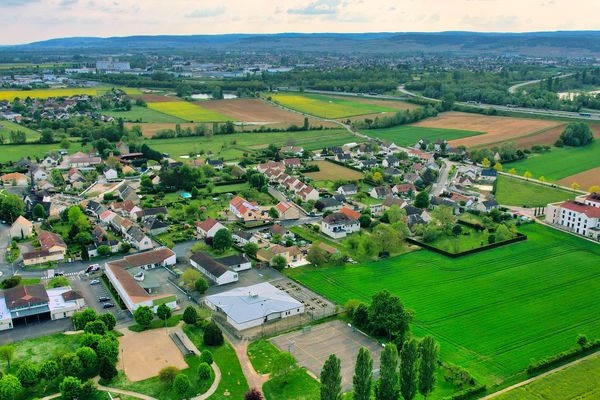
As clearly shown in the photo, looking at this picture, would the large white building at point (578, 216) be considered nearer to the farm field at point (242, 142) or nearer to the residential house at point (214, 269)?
the residential house at point (214, 269)

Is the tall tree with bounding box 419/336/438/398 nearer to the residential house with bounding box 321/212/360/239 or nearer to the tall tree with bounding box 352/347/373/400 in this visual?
the tall tree with bounding box 352/347/373/400

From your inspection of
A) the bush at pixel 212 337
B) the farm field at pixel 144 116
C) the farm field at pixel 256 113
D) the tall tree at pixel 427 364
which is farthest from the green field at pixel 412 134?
the tall tree at pixel 427 364

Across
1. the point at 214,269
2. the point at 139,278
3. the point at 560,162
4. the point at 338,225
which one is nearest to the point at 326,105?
the point at 560,162

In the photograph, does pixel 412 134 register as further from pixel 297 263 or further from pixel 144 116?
pixel 297 263

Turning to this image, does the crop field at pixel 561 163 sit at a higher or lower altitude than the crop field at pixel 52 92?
lower

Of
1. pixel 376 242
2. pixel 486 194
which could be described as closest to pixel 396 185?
pixel 486 194

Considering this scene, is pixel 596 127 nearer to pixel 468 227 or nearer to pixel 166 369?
pixel 468 227
